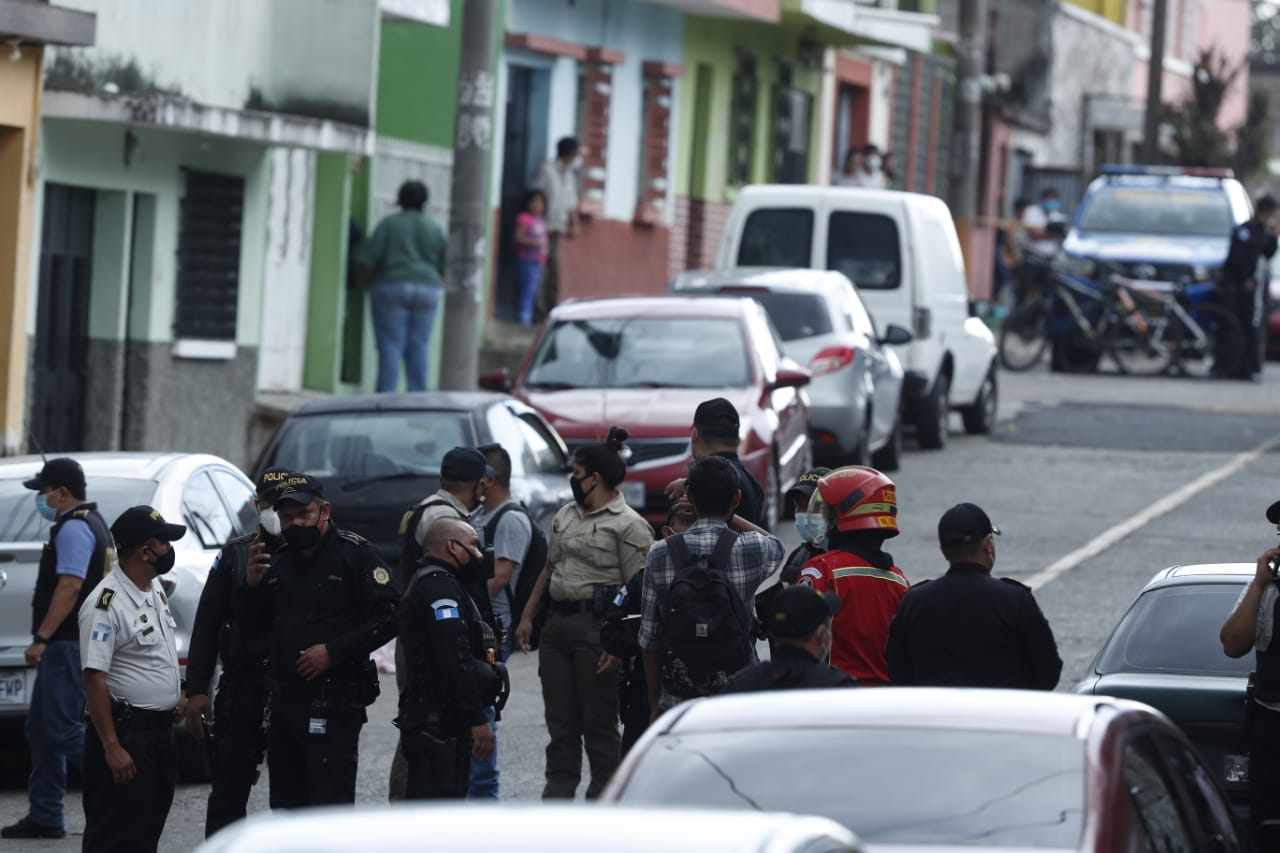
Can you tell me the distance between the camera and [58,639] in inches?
411

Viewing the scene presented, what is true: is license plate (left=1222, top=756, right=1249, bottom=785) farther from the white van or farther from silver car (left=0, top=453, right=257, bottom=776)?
the white van

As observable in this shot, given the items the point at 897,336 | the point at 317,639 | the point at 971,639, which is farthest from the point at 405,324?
the point at 971,639

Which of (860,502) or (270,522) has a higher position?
(860,502)

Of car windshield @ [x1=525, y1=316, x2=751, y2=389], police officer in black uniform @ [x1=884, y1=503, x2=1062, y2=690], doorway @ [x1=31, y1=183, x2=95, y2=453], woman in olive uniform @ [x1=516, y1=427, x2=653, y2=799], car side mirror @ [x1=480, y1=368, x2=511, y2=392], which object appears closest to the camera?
police officer in black uniform @ [x1=884, y1=503, x2=1062, y2=690]

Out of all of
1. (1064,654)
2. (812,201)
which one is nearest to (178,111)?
(812,201)

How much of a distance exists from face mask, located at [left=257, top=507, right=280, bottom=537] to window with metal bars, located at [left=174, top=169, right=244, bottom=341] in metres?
11.9

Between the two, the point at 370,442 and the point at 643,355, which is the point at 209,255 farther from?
the point at 370,442

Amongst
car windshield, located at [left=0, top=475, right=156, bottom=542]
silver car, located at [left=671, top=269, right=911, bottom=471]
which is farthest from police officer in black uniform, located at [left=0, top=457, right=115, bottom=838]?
silver car, located at [left=671, top=269, right=911, bottom=471]

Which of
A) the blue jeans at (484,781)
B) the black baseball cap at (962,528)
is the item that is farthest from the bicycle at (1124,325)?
the black baseball cap at (962,528)

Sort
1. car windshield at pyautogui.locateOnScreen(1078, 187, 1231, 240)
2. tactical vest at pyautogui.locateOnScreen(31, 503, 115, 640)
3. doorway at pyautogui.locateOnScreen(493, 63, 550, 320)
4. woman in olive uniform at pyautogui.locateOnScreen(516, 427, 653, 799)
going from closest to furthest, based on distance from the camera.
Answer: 1. woman in olive uniform at pyautogui.locateOnScreen(516, 427, 653, 799)
2. tactical vest at pyautogui.locateOnScreen(31, 503, 115, 640)
3. doorway at pyautogui.locateOnScreen(493, 63, 550, 320)
4. car windshield at pyautogui.locateOnScreen(1078, 187, 1231, 240)

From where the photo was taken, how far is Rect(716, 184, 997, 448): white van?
23.3m

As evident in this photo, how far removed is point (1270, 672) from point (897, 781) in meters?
2.98

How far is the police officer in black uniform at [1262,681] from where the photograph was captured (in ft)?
27.6

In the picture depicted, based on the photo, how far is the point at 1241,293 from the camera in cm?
3172
